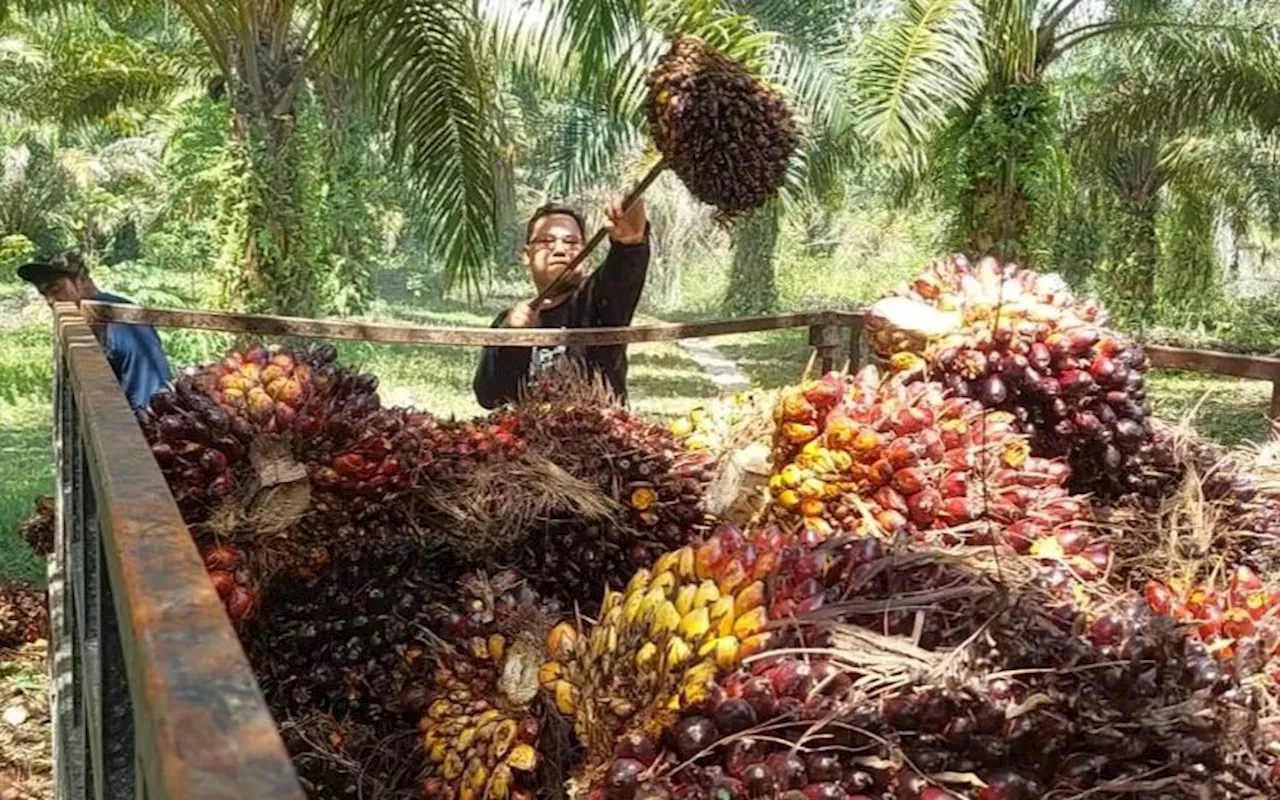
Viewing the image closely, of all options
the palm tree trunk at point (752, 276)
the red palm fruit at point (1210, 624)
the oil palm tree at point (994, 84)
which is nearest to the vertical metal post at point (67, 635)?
the red palm fruit at point (1210, 624)

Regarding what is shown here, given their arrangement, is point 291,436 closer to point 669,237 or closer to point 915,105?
point 915,105

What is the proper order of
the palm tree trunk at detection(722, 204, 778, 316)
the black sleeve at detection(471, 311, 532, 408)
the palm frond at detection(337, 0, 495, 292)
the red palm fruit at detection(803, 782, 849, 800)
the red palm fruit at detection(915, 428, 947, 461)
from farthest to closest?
the palm tree trunk at detection(722, 204, 778, 316) → the palm frond at detection(337, 0, 495, 292) → the black sleeve at detection(471, 311, 532, 408) → the red palm fruit at detection(915, 428, 947, 461) → the red palm fruit at detection(803, 782, 849, 800)

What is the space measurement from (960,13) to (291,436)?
6065 millimetres

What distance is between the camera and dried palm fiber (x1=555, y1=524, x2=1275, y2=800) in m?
1.19

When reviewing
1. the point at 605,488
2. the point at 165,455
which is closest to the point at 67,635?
the point at 165,455

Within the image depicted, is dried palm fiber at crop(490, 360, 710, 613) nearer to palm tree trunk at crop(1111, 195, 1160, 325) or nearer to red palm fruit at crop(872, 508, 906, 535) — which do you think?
red palm fruit at crop(872, 508, 906, 535)

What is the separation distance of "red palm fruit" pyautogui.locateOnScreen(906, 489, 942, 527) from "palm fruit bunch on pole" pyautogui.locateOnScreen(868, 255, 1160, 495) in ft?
1.17

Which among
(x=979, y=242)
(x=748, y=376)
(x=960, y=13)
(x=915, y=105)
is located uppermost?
(x=960, y=13)

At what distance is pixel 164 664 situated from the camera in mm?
575

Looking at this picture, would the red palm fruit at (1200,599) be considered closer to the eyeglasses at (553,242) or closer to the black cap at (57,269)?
the eyeglasses at (553,242)

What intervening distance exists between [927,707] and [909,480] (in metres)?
0.62

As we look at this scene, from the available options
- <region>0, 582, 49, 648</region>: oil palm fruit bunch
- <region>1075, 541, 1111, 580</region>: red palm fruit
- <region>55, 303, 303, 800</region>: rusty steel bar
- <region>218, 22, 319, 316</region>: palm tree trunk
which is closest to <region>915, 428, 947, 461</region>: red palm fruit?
<region>1075, 541, 1111, 580</region>: red palm fruit

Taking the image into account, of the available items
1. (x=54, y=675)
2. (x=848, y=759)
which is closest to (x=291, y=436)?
(x=54, y=675)

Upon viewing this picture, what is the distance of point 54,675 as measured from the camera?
8.71ft
